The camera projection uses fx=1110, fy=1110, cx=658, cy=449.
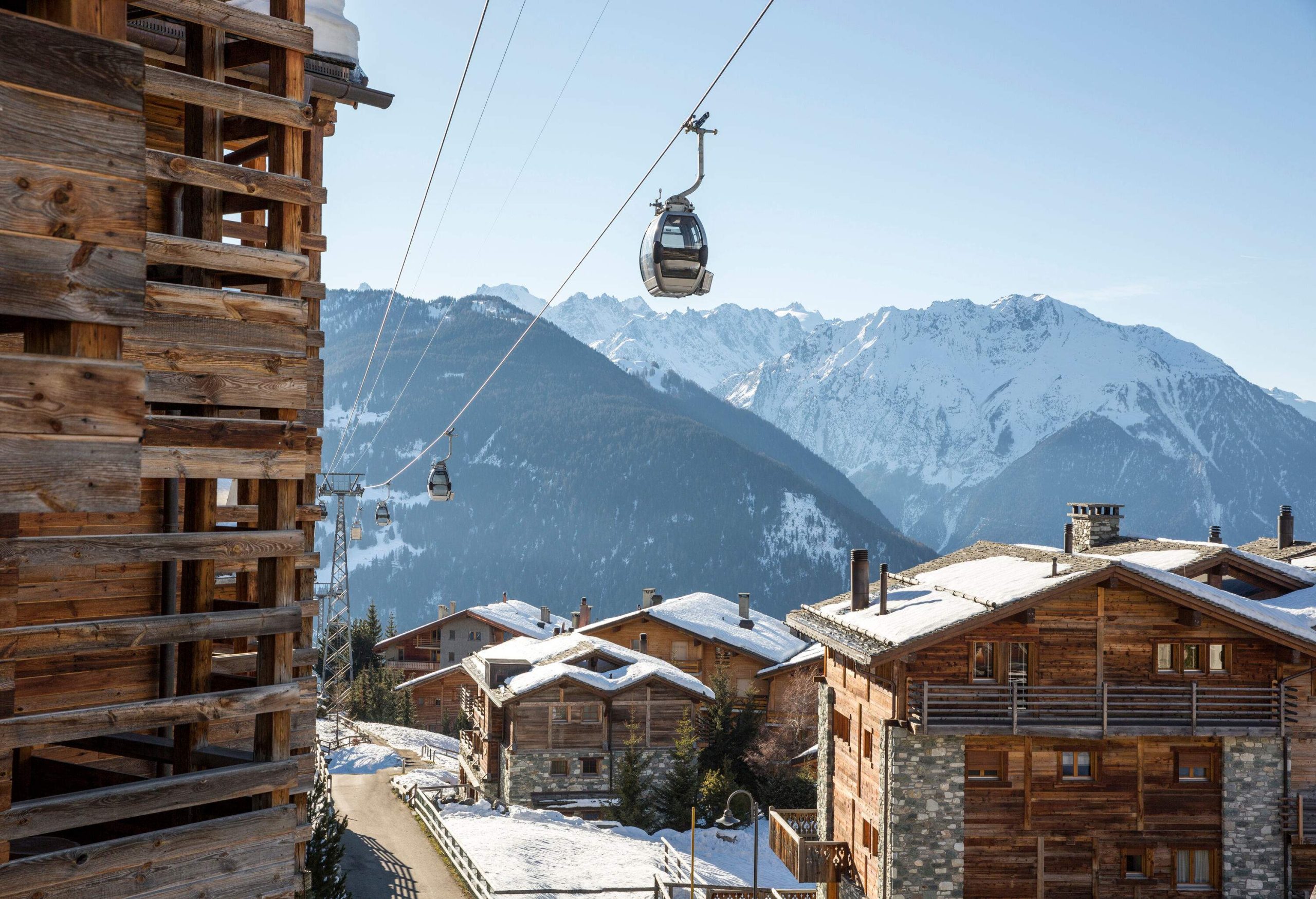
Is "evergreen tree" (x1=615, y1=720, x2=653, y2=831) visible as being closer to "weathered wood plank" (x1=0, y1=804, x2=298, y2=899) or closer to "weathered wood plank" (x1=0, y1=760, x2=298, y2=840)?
"weathered wood plank" (x1=0, y1=804, x2=298, y2=899)

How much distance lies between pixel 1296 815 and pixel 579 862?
717 inches

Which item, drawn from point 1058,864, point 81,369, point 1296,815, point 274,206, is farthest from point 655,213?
point 1296,815

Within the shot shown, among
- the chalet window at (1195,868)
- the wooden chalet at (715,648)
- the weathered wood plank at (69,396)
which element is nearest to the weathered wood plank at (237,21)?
the weathered wood plank at (69,396)

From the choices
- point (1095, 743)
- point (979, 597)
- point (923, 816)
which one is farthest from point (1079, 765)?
point (979, 597)

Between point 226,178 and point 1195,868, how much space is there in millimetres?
24968

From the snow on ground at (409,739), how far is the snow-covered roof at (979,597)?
2743 centimetres

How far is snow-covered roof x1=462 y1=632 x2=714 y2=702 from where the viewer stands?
39.4m

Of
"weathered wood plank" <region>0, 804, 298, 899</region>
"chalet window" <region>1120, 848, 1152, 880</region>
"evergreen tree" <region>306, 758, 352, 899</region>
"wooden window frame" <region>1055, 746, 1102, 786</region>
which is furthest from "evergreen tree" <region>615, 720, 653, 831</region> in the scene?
"weathered wood plank" <region>0, 804, 298, 899</region>

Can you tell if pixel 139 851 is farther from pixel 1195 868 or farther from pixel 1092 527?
pixel 1092 527

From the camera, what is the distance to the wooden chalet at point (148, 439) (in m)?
5.23

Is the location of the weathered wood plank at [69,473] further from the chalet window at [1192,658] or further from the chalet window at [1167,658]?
the chalet window at [1192,658]

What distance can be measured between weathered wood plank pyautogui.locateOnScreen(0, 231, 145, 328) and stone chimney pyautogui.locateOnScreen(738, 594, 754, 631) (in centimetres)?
5031

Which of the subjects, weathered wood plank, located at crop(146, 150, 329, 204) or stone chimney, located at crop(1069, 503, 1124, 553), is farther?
stone chimney, located at crop(1069, 503, 1124, 553)

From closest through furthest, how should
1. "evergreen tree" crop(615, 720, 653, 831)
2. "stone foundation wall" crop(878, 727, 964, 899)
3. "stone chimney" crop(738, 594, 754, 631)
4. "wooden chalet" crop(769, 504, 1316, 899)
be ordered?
"stone foundation wall" crop(878, 727, 964, 899) → "wooden chalet" crop(769, 504, 1316, 899) → "evergreen tree" crop(615, 720, 653, 831) → "stone chimney" crop(738, 594, 754, 631)
